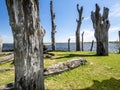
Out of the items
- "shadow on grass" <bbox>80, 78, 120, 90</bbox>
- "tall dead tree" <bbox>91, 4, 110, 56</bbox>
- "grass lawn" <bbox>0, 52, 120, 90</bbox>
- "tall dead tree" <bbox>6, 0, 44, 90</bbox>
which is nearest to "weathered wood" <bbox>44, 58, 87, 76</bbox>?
"grass lawn" <bbox>0, 52, 120, 90</bbox>

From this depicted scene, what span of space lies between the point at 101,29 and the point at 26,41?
47.6 feet

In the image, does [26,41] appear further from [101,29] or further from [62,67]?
[101,29]

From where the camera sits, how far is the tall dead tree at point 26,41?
7129mm

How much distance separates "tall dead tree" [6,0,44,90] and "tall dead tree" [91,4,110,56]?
13.7m

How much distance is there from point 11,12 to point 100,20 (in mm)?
14792

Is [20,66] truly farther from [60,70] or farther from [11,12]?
[60,70]

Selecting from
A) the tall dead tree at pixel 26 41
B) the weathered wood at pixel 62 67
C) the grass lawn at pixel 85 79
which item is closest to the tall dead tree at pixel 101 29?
the grass lawn at pixel 85 79

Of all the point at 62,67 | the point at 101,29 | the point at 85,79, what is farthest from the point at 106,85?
the point at 101,29

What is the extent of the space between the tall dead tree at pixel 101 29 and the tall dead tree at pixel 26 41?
45.0ft

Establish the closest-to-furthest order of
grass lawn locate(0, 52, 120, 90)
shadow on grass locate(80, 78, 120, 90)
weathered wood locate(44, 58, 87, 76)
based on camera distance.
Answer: shadow on grass locate(80, 78, 120, 90) → grass lawn locate(0, 52, 120, 90) → weathered wood locate(44, 58, 87, 76)

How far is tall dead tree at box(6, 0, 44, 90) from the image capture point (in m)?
7.13

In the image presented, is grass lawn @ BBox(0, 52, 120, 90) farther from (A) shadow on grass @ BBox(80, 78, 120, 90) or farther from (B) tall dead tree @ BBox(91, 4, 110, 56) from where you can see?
(B) tall dead tree @ BBox(91, 4, 110, 56)

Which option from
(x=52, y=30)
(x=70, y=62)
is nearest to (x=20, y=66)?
(x=70, y=62)

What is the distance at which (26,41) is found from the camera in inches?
283
